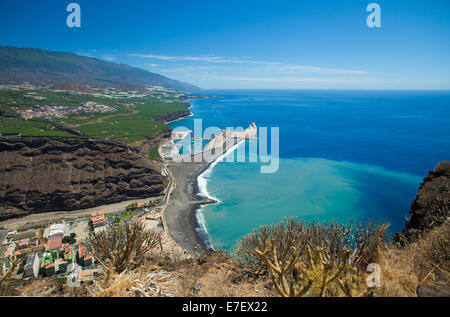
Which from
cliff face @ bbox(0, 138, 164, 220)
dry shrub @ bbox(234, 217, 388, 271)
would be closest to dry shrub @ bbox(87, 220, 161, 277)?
dry shrub @ bbox(234, 217, 388, 271)

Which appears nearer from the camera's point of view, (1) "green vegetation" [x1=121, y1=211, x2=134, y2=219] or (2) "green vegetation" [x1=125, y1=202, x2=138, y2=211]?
(1) "green vegetation" [x1=121, y1=211, x2=134, y2=219]

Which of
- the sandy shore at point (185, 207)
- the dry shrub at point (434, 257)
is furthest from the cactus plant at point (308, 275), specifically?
the sandy shore at point (185, 207)

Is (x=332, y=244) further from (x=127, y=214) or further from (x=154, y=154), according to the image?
(x=154, y=154)

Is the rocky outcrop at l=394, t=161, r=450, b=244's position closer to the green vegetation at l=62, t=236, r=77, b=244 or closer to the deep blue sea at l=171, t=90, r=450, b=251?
the deep blue sea at l=171, t=90, r=450, b=251

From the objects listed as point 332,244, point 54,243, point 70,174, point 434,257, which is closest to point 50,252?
point 54,243

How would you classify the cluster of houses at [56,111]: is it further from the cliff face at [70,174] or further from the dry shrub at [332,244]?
the dry shrub at [332,244]
